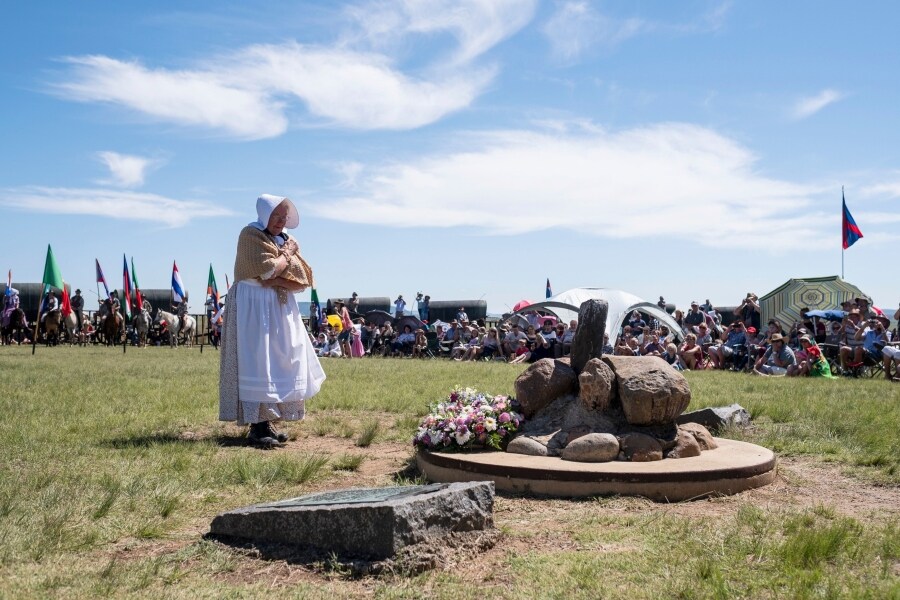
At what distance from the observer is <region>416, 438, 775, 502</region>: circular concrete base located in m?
5.79

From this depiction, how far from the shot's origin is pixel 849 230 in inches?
888

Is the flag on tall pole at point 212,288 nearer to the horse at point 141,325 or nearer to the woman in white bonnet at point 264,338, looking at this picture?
the horse at point 141,325

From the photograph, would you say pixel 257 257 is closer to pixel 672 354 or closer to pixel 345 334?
pixel 672 354

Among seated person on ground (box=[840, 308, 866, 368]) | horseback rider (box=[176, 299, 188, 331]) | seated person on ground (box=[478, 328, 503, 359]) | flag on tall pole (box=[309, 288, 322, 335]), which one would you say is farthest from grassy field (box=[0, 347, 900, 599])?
horseback rider (box=[176, 299, 188, 331])

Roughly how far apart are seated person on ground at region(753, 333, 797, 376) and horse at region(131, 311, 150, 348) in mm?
22954

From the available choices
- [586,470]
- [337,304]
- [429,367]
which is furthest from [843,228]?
[586,470]

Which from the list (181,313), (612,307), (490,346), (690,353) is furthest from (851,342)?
(181,313)

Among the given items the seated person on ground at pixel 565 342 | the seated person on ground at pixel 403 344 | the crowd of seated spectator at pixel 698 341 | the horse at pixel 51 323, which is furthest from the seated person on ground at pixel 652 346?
the horse at pixel 51 323

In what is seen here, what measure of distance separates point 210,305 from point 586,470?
2972cm

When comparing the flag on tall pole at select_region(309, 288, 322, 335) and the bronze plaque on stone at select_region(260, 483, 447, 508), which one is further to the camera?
the flag on tall pole at select_region(309, 288, 322, 335)

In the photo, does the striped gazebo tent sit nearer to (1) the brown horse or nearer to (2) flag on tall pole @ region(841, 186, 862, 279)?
(2) flag on tall pole @ region(841, 186, 862, 279)

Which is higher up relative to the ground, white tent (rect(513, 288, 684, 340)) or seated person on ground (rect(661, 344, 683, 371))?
white tent (rect(513, 288, 684, 340))

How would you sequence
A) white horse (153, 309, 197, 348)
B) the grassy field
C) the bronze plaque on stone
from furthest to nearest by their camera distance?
white horse (153, 309, 197, 348) < the bronze plaque on stone < the grassy field

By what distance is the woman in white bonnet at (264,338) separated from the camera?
8.09 metres
